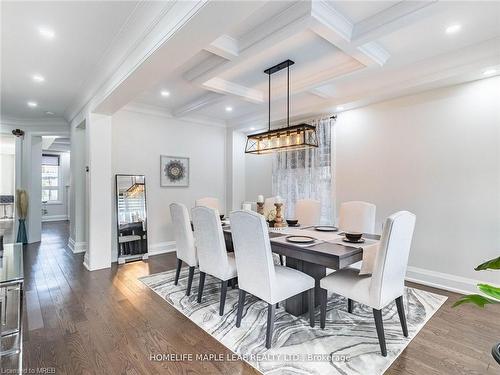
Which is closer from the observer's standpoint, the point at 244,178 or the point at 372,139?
the point at 372,139

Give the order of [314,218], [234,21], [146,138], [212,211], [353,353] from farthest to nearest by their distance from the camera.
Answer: [146,138] < [314,218] < [212,211] < [353,353] < [234,21]

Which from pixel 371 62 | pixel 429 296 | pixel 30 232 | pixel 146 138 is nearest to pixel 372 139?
pixel 371 62

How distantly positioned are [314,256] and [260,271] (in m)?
0.46

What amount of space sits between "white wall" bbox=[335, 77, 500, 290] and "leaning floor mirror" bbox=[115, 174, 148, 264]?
375 centimetres

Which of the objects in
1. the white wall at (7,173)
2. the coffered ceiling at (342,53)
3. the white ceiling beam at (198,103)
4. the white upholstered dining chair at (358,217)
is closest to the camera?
the coffered ceiling at (342,53)

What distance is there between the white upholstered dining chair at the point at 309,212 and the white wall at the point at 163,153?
93.5 inches

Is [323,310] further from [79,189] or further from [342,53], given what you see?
[79,189]

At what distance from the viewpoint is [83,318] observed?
2576 millimetres

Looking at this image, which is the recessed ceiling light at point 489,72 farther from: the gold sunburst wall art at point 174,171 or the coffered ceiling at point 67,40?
the gold sunburst wall art at point 174,171

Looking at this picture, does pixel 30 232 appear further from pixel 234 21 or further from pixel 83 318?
pixel 234 21

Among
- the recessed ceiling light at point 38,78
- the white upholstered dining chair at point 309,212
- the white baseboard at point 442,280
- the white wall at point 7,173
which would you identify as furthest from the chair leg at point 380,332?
the white wall at point 7,173

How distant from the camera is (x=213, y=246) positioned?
2.67 m

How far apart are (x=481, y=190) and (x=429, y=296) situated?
4.48 feet

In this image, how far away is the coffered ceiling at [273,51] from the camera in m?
2.13
